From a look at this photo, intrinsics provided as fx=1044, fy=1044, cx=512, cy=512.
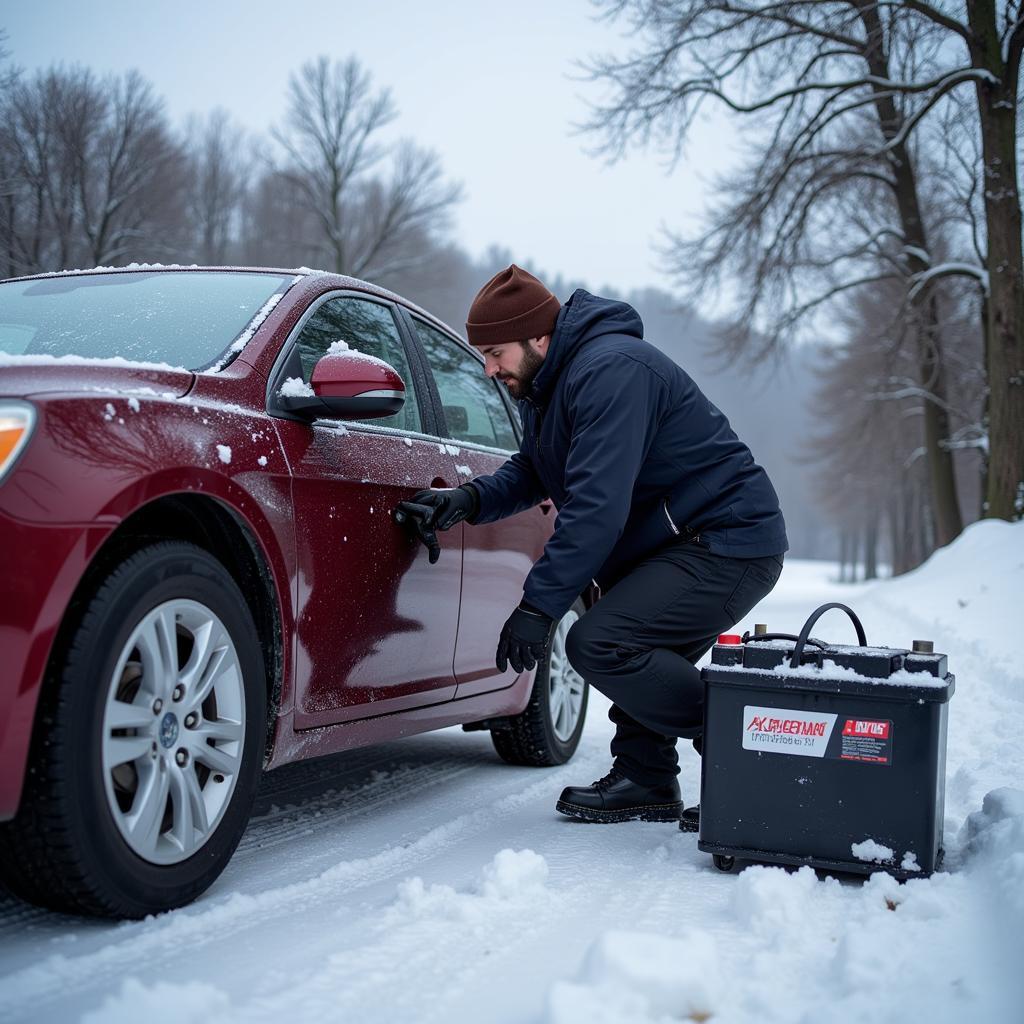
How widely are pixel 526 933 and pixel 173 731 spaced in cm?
88

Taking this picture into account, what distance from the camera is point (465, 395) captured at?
13.7ft

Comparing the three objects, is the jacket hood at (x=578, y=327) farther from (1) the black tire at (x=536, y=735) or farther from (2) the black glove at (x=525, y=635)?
(1) the black tire at (x=536, y=735)

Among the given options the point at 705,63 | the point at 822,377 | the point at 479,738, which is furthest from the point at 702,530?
the point at 822,377

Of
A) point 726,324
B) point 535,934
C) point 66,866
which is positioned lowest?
point 535,934

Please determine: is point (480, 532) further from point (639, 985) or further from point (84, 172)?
point (84, 172)

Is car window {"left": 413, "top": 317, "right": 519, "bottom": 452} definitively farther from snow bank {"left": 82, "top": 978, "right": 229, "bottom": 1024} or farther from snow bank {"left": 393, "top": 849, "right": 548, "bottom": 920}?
snow bank {"left": 82, "top": 978, "right": 229, "bottom": 1024}

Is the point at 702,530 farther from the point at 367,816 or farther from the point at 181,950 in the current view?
the point at 181,950

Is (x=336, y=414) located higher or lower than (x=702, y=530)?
higher

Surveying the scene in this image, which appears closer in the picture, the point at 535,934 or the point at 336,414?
the point at 535,934

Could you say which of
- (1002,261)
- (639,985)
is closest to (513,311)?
(639,985)

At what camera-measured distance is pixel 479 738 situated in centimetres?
532

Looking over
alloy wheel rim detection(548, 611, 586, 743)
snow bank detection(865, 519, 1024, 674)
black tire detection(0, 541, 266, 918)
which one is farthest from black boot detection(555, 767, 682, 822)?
snow bank detection(865, 519, 1024, 674)

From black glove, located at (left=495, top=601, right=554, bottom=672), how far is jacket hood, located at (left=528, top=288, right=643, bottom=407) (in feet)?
2.53

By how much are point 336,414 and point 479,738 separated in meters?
2.90
